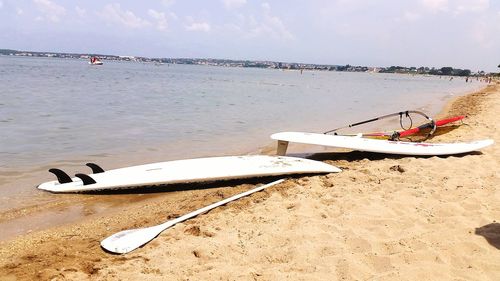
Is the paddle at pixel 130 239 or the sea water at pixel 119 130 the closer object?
the paddle at pixel 130 239

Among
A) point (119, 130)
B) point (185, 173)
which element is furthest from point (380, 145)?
point (119, 130)

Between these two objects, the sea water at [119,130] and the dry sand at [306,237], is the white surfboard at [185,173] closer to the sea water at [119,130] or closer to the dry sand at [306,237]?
the dry sand at [306,237]

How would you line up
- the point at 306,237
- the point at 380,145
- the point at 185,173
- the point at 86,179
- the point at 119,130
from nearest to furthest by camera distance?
the point at 306,237, the point at 86,179, the point at 185,173, the point at 380,145, the point at 119,130

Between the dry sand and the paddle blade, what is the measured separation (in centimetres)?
7

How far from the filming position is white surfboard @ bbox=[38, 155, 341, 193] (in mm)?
5477

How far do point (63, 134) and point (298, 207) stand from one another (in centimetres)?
735

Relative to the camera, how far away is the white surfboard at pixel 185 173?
216 inches

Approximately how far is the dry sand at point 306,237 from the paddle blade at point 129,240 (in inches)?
2.9

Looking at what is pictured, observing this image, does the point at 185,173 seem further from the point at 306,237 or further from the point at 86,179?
the point at 306,237

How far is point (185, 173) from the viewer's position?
577 cm

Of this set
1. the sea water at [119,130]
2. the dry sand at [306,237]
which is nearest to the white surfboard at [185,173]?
the dry sand at [306,237]

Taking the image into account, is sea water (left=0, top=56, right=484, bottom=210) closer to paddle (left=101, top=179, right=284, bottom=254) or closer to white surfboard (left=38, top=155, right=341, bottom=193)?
white surfboard (left=38, top=155, right=341, bottom=193)

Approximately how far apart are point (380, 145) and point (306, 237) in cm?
386

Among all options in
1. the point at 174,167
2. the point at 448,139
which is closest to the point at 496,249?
the point at 174,167
